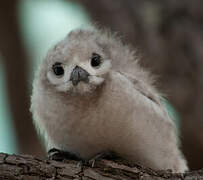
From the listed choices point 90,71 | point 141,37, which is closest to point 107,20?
point 141,37

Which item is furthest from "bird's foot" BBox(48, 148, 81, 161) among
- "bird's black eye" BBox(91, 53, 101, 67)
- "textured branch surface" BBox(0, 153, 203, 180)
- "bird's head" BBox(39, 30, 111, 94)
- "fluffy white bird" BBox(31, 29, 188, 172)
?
"bird's black eye" BBox(91, 53, 101, 67)

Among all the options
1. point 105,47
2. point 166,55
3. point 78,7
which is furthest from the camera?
point 78,7

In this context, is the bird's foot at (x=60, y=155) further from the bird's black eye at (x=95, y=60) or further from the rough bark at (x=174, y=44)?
the rough bark at (x=174, y=44)

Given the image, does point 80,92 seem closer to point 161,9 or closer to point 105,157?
point 105,157

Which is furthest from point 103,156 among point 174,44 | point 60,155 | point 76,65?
point 174,44

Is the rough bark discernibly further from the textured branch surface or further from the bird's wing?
the textured branch surface
